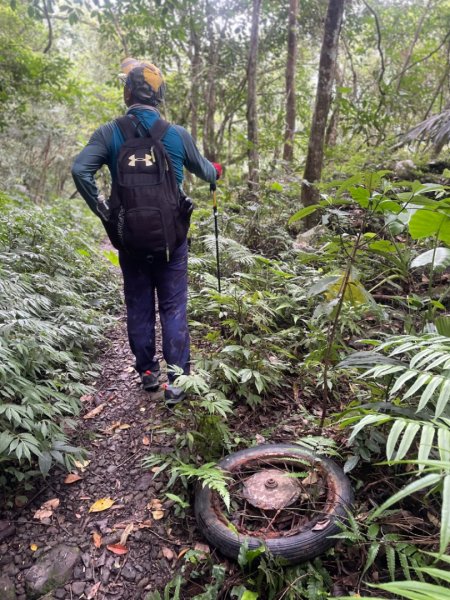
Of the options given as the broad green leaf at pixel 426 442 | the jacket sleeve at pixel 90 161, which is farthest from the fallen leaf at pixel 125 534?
the jacket sleeve at pixel 90 161

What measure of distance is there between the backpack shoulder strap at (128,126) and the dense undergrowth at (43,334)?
62.9 inches

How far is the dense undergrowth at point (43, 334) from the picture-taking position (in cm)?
255

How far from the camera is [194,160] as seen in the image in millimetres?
3324

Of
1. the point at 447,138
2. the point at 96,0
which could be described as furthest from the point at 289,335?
the point at 96,0

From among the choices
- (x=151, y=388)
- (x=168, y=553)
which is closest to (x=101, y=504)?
(x=168, y=553)

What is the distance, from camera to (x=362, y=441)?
2.44 m

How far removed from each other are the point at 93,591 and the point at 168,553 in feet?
1.35

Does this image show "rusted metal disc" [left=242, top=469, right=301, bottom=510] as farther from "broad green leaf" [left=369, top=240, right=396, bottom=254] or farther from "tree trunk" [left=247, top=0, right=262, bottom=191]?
"tree trunk" [left=247, top=0, right=262, bottom=191]

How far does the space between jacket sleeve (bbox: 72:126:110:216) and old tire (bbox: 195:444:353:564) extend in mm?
2245

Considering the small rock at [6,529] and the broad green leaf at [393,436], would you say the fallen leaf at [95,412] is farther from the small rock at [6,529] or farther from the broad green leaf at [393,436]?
the broad green leaf at [393,436]

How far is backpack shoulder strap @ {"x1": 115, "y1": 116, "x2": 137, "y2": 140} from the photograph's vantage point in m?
3.04

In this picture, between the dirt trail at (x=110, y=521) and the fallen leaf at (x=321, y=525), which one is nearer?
the fallen leaf at (x=321, y=525)

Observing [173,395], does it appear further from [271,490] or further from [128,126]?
[128,126]

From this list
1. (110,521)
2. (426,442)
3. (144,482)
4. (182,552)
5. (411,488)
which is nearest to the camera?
(411,488)
